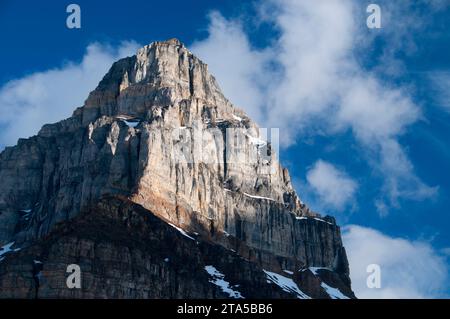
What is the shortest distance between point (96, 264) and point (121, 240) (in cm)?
1254

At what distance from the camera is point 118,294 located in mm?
179125
